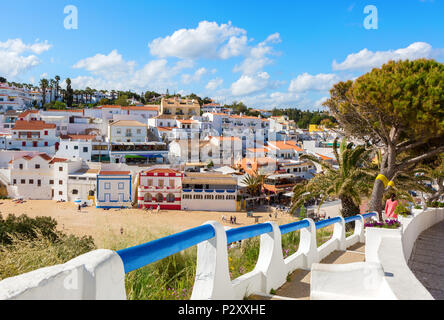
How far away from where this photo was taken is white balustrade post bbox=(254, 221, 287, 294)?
15.7ft

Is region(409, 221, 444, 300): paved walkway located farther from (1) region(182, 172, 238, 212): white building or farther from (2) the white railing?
(1) region(182, 172, 238, 212): white building

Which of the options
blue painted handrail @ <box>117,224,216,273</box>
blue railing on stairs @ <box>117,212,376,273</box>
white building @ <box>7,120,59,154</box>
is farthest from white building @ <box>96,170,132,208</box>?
blue painted handrail @ <box>117,224,216,273</box>

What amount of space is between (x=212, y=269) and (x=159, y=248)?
82 centimetres

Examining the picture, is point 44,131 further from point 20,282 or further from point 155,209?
point 20,282

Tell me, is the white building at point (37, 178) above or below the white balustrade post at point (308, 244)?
below

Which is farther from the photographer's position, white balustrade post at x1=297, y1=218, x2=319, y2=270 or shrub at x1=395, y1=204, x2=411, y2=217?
shrub at x1=395, y1=204, x2=411, y2=217

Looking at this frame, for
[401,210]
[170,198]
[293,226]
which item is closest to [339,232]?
[401,210]

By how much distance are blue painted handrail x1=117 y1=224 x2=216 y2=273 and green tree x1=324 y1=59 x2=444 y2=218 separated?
11.4 metres

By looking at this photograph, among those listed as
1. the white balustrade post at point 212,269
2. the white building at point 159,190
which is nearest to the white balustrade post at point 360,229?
the white balustrade post at point 212,269

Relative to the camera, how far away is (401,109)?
12562 millimetres

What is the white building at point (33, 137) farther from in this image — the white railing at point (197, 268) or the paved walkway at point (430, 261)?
the white railing at point (197, 268)

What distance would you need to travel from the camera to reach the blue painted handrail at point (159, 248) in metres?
2.49

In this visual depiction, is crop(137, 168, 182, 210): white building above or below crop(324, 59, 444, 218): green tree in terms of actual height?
below

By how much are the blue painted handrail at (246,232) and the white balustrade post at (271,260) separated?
149mm
